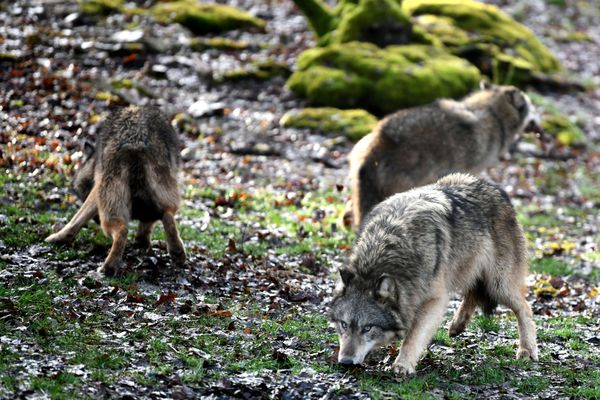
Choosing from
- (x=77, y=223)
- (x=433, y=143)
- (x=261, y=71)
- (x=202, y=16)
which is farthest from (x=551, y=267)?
(x=202, y=16)

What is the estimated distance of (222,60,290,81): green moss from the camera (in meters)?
20.3

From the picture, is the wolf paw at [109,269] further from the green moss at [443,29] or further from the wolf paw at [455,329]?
the green moss at [443,29]

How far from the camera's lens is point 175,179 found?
30.9 feet

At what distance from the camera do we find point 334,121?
713 inches

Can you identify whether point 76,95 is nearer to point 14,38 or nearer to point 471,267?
point 14,38

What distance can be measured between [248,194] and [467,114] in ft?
14.8

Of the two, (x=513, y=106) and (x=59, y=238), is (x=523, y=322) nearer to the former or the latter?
(x=59, y=238)

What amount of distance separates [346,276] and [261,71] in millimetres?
14567

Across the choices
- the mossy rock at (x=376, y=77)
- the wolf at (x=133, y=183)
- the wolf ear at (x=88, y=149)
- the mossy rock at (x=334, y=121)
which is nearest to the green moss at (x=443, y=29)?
the mossy rock at (x=376, y=77)

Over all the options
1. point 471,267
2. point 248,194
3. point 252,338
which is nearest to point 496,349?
point 471,267

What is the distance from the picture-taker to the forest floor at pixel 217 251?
6715mm

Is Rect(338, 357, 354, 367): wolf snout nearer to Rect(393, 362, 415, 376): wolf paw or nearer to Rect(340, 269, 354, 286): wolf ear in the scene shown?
Rect(393, 362, 415, 376): wolf paw

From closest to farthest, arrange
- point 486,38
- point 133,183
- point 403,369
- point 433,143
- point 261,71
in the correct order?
point 403,369, point 133,183, point 433,143, point 261,71, point 486,38

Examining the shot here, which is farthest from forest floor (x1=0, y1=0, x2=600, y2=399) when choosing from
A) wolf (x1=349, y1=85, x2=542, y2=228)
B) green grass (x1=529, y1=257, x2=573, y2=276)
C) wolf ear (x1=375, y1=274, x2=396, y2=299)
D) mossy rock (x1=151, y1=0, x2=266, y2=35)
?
wolf (x1=349, y1=85, x2=542, y2=228)
